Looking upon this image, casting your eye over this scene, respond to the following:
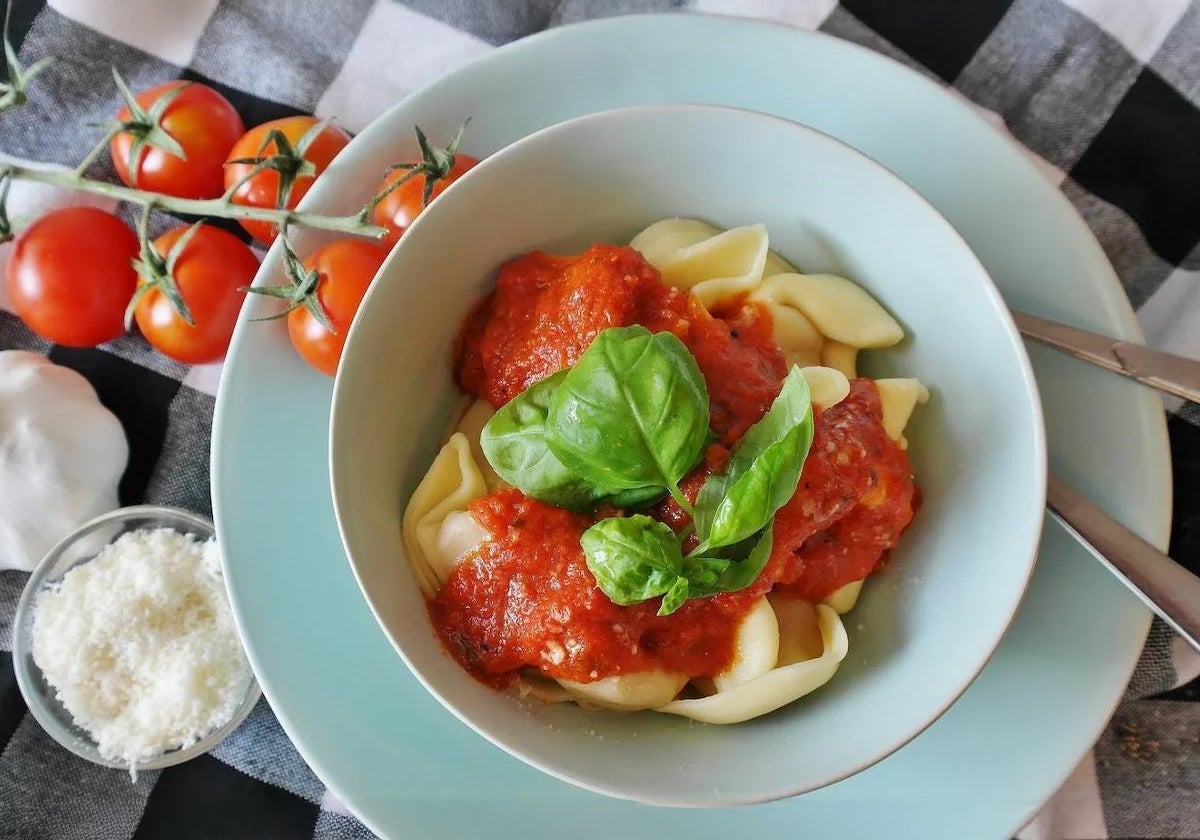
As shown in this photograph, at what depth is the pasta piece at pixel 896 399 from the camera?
7.52 feet

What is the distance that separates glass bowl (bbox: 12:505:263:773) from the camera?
2930 mm

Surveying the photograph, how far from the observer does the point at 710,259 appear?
2.41 metres

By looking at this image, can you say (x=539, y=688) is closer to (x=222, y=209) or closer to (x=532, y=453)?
(x=532, y=453)

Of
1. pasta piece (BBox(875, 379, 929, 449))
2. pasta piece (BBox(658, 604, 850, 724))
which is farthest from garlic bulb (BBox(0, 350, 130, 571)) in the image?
pasta piece (BBox(875, 379, 929, 449))

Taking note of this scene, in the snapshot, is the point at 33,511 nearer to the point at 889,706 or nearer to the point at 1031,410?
the point at 889,706

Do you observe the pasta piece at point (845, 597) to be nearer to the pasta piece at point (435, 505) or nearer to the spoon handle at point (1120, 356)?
the spoon handle at point (1120, 356)

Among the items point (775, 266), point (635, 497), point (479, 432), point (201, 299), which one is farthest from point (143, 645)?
point (775, 266)

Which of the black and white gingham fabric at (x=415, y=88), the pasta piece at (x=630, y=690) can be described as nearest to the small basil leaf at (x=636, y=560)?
the pasta piece at (x=630, y=690)

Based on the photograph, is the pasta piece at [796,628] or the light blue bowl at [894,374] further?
the pasta piece at [796,628]

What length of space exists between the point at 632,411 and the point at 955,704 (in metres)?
1.10

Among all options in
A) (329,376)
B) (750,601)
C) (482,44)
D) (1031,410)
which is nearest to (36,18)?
(482,44)

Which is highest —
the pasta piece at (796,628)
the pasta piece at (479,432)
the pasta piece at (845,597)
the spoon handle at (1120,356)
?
the spoon handle at (1120,356)

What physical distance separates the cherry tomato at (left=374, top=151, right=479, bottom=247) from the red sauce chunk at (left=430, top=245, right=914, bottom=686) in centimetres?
32

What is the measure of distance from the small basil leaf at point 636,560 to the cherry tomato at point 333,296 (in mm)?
883
